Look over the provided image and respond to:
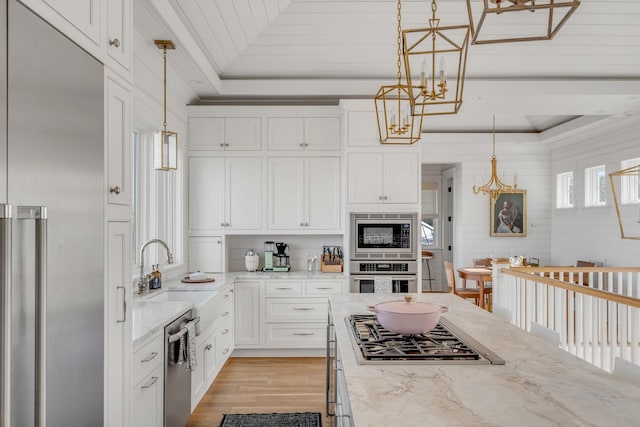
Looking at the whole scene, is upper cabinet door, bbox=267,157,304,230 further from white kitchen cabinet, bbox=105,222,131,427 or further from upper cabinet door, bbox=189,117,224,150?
white kitchen cabinet, bbox=105,222,131,427

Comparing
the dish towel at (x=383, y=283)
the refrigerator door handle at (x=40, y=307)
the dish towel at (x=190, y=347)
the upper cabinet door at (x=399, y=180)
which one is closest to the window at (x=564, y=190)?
the upper cabinet door at (x=399, y=180)

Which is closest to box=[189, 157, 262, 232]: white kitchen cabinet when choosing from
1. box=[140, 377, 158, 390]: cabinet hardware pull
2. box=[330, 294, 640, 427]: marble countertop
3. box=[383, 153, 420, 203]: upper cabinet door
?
box=[383, 153, 420, 203]: upper cabinet door

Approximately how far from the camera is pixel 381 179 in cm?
461

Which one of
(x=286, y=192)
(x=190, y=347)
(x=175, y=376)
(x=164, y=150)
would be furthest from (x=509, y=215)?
(x=175, y=376)

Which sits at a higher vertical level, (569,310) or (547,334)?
(547,334)

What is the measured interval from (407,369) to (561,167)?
740cm

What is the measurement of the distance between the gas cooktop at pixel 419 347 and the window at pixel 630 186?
5051mm

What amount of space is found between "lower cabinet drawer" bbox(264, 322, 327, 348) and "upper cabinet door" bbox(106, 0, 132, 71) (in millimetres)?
3220

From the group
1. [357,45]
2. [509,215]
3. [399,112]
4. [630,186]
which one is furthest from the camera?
[509,215]

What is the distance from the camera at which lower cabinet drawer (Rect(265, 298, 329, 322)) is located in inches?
182

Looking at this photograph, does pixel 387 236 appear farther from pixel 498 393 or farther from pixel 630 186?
pixel 630 186

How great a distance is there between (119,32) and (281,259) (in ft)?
11.0

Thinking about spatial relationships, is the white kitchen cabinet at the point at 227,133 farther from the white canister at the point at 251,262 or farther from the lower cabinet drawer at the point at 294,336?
the lower cabinet drawer at the point at 294,336

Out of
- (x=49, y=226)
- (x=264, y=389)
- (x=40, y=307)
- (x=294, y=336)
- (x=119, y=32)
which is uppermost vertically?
(x=119, y=32)
